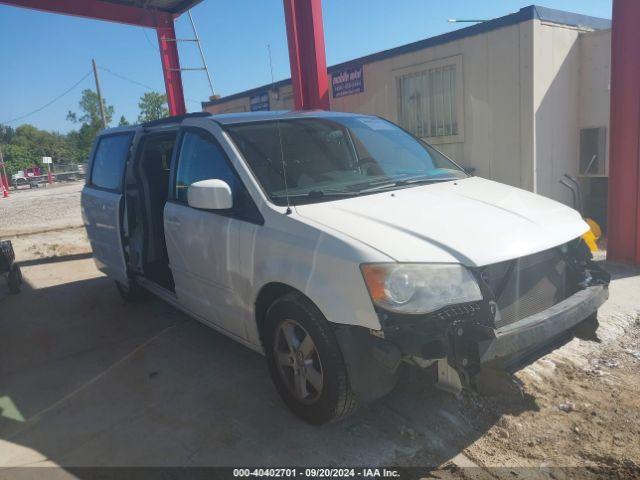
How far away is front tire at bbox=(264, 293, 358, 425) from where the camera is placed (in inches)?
105

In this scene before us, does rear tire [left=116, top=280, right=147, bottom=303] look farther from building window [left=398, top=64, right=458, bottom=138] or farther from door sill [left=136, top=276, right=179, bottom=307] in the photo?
building window [left=398, top=64, right=458, bottom=138]

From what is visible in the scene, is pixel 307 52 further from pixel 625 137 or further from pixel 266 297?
pixel 266 297

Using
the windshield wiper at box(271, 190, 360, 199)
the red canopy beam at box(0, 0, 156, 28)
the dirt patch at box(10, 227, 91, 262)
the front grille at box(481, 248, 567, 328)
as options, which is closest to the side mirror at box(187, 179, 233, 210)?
the windshield wiper at box(271, 190, 360, 199)

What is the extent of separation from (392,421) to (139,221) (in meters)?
3.27

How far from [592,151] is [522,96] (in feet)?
5.56

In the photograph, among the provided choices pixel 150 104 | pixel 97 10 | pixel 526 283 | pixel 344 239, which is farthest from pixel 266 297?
pixel 150 104

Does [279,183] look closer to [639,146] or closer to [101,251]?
[101,251]

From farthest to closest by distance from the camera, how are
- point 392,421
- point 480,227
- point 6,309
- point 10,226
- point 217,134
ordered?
point 10,226 < point 6,309 < point 217,134 < point 392,421 < point 480,227

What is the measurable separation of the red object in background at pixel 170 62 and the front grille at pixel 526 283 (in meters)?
9.00

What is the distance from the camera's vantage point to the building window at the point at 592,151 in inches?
314

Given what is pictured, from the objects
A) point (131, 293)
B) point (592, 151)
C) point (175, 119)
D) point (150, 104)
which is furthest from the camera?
point (150, 104)

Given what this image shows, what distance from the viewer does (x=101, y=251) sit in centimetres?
564

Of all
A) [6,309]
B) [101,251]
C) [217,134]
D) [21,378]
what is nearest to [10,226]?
[6,309]

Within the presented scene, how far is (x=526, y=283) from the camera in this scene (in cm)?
275
